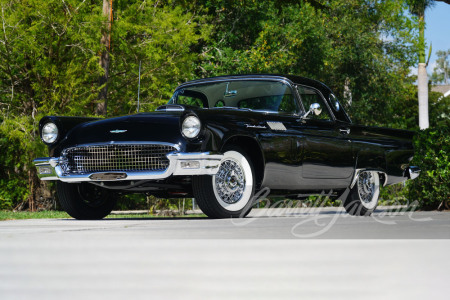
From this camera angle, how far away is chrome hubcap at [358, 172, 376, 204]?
9.57m

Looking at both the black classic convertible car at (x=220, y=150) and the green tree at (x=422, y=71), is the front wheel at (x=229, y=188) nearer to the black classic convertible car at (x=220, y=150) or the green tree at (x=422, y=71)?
the black classic convertible car at (x=220, y=150)

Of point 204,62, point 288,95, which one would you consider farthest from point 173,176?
point 204,62

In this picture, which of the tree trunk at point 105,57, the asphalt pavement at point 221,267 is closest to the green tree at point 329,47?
the tree trunk at point 105,57

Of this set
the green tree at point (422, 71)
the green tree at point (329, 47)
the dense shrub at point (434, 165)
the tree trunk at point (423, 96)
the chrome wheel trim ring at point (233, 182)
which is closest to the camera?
the chrome wheel trim ring at point (233, 182)

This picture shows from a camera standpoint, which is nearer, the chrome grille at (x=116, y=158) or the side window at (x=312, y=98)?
the chrome grille at (x=116, y=158)

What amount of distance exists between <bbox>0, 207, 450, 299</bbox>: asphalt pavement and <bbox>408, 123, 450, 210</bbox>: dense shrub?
7.23 m

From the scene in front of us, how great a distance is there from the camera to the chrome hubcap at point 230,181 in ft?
23.3

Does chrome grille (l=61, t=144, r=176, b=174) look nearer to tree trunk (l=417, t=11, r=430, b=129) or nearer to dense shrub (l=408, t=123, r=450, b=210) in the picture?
dense shrub (l=408, t=123, r=450, b=210)

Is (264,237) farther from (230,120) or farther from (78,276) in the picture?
(230,120)

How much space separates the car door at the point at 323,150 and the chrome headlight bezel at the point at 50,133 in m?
2.66

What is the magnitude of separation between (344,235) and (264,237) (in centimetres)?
60

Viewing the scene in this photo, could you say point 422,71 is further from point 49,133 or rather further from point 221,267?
point 221,267

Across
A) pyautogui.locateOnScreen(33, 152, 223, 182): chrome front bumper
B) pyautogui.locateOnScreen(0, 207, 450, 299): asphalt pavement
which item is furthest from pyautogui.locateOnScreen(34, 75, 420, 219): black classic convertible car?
pyautogui.locateOnScreen(0, 207, 450, 299): asphalt pavement

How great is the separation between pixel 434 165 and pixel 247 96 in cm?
478
